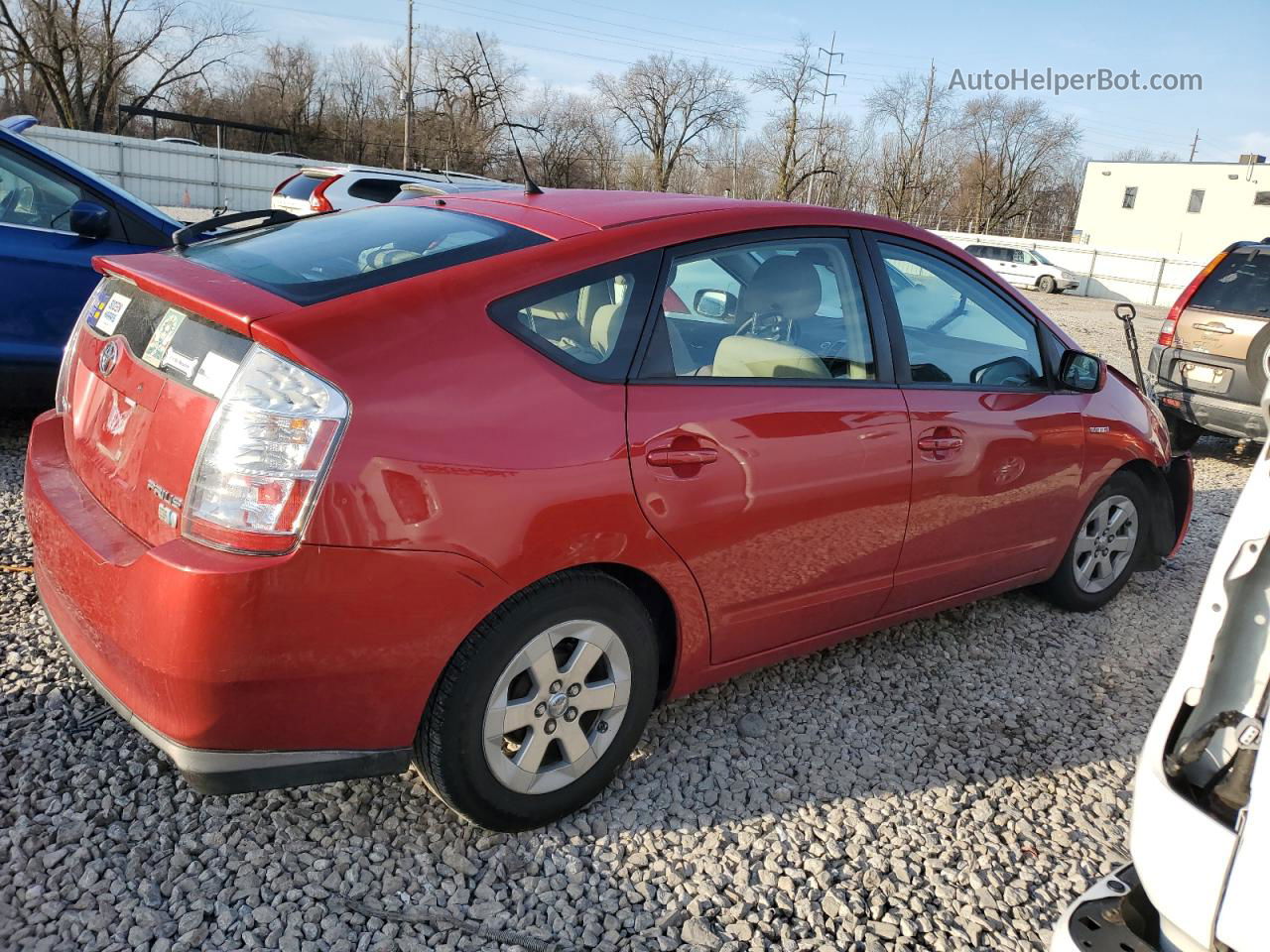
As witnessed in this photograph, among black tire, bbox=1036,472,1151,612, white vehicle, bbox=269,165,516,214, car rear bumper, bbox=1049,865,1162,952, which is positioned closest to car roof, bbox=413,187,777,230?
car rear bumper, bbox=1049,865,1162,952

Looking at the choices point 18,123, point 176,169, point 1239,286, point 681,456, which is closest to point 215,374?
point 681,456

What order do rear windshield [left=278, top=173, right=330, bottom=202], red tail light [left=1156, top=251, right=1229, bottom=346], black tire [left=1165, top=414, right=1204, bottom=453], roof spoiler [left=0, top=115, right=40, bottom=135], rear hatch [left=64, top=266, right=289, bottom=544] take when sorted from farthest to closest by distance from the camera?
rear windshield [left=278, top=173, right=330, bottom=202], black tire [left=1165, top=414, right=1204, bottom=453], red tail light [left=1156, top=251, right=1229, bottom=346], roof spoiler [left=0, top=115, right=40, bottom=135], rear hatch [left=64, top=266, right=289, bottom=544]

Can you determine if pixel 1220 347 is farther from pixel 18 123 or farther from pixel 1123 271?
pixel 1123 271

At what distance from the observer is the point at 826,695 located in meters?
3.55

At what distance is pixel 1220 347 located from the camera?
7.60 meters

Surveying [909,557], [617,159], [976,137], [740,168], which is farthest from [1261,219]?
[909,557]

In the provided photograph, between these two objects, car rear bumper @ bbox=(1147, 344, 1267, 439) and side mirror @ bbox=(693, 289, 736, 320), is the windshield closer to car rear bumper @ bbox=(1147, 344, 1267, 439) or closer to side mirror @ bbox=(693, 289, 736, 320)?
side mirror @ bbox=(693, 289, 736, 320)

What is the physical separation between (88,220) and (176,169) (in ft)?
105

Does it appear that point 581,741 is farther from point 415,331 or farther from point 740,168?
point 740,168

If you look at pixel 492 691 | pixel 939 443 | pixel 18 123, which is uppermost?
pixel 18 123

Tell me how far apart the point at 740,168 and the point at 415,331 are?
2762 inches

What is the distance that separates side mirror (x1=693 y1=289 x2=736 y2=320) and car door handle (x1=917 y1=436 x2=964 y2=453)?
2.66ft

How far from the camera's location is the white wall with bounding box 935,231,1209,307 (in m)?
38.0

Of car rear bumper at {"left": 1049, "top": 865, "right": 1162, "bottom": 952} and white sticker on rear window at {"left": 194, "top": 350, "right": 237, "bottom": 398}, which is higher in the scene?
white sticker on rear window at {"left": 194, "top": 350, "right": 237, "bottom": 398}
